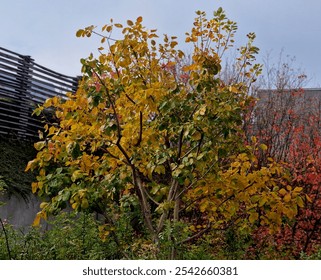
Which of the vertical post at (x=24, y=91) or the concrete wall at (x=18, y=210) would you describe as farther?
the vertical post at (x=24, y=91)

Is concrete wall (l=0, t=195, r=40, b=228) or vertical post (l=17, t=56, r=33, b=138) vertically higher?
vertical post (l=17, t=56, r=33, b=138)

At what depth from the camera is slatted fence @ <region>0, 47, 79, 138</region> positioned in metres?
10.1

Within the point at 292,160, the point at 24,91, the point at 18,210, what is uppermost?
the point at 24,91

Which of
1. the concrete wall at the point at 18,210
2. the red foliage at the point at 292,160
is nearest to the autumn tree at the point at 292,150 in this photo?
the red foliage at the point at 292,160

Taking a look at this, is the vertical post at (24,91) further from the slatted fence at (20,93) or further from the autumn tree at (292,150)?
the autumn tree at (292,150)

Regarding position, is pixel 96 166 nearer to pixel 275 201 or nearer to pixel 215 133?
pixel 215 133

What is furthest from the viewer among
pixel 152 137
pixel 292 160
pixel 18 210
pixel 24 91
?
pixel 24 91

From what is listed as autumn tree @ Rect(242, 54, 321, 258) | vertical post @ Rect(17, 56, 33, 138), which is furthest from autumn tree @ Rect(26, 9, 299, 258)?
vertical post @ Rect(17, 56, 33, 138)

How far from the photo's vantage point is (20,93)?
1044 centimetres

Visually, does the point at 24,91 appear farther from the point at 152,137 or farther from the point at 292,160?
the point at 152,137

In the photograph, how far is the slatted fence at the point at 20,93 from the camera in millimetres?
10086

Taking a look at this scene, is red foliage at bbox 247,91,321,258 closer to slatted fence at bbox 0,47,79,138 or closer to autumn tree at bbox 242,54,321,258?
autumn tree at bbox 242,54,321,258

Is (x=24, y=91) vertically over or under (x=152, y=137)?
over

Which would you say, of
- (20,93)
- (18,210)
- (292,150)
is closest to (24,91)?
(20,93)
